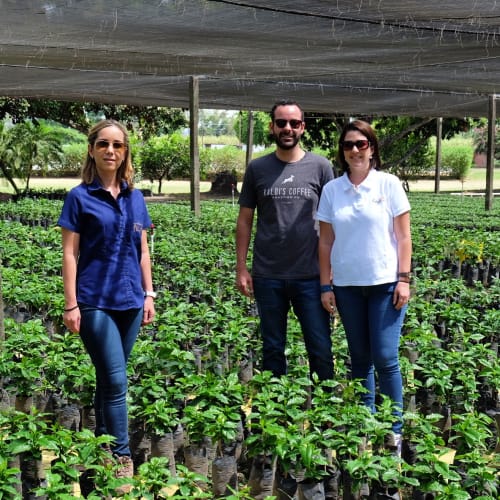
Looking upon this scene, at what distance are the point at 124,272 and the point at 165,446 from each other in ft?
3.06

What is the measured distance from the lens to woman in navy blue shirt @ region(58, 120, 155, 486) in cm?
327

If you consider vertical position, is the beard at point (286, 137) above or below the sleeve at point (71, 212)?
above

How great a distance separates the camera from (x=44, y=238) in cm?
928

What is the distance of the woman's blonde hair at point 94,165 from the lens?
10.8 feet

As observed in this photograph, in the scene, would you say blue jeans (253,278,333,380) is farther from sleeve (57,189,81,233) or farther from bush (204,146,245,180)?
bush (204,146,245,180)

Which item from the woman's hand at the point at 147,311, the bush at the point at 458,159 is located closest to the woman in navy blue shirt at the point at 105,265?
the woman's hand at the point at 147,311

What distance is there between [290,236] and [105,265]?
100 cm

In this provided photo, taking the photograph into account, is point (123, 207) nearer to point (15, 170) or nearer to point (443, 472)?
point (443, 472)

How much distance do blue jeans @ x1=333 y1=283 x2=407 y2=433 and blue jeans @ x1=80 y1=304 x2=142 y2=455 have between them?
1064mm

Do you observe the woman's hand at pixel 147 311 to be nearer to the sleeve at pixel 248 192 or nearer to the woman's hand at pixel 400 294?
the sleeve at pixel 248 192

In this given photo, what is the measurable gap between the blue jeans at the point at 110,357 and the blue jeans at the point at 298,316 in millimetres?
777

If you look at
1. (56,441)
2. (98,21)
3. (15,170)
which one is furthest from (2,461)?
(15,170)

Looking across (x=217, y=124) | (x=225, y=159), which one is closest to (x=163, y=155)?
(x=225, y=159)

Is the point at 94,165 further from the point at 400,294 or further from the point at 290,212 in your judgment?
the point at 400,294
